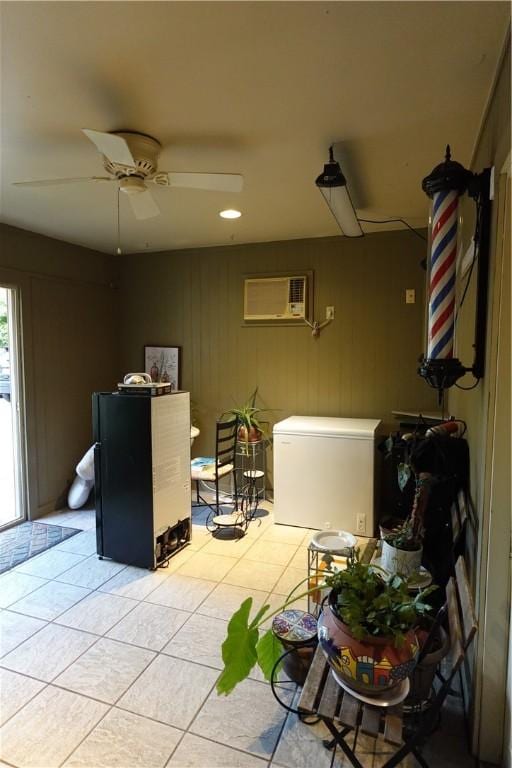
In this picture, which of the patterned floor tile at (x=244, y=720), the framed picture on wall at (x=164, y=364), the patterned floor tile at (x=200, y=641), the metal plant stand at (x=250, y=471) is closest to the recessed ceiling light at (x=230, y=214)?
the framed picture on wall at (x=164, y=364)

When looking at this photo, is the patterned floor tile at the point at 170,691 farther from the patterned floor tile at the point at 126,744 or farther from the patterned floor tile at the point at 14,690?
the patterned floor tile at the point at 14,690

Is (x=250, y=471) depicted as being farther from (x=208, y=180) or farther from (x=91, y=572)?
(x=208, y=180)

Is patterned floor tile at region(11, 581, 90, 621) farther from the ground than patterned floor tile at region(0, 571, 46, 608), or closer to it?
closer to it

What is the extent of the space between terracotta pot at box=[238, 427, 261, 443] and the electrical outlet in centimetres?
106

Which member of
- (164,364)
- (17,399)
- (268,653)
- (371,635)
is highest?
(164,364)

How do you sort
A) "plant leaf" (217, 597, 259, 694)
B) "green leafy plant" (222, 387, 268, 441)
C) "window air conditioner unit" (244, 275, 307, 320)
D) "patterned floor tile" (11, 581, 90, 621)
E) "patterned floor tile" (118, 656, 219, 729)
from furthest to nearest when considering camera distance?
1. "window air conditioner unit" (244, 275, 307, 320)
2. "green leafy plant" (222, 387, 268, 441)
3. "patterned floor tile" (11, 581, 90, 621)
4. "patterned floor tile" (118, 656, 219, 729)
5. "plant leaf" (217, 597, 259, 694)

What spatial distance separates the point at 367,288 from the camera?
3820 mm

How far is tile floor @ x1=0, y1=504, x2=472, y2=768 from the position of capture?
1.58m

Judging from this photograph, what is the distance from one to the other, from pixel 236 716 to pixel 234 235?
11.3 feet

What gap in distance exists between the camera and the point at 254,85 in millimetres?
1647

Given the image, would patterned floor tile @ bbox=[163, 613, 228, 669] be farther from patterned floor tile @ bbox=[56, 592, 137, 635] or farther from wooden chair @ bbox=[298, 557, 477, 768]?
wooden chair @ bbox=[298, 557, 477, 768]

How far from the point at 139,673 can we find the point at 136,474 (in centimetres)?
116

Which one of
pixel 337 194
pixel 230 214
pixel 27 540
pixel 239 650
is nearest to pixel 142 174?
pixel 337 194

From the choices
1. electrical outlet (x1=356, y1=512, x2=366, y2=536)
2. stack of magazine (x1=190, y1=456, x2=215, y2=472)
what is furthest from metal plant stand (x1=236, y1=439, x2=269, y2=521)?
electrical outlet (x1=356, y1=512, x2=366, y2=536)
